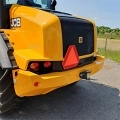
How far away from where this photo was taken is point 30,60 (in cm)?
354

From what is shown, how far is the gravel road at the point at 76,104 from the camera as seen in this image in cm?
432

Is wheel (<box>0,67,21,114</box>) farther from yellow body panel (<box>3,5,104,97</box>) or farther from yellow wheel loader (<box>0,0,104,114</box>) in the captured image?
yellow body panel (<box>3,5,104,97</box>)

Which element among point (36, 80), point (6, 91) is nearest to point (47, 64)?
point (36, 80)

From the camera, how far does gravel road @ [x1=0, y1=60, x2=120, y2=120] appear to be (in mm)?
4316

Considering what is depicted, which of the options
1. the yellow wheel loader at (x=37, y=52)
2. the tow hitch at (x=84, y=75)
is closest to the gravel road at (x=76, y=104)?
the yellow wheel loader at (x=37, y=52)

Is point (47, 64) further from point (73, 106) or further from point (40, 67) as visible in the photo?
point (73, 106)

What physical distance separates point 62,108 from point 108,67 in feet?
14.2

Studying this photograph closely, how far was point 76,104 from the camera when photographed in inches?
192

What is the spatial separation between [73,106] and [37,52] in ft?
5.04

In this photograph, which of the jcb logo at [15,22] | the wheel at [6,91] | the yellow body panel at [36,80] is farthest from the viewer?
the jcb logo at [15,22]

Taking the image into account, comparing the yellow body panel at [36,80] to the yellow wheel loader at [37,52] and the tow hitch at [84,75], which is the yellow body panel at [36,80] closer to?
the yellow wheel loader at [37,52]

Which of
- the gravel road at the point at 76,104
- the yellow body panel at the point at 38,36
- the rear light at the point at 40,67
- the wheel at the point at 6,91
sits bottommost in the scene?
the gravel road at the point at 76,104

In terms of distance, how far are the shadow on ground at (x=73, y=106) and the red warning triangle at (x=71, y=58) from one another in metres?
0.92

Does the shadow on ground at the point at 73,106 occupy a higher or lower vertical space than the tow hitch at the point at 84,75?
lower
